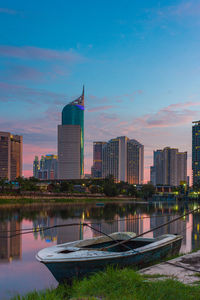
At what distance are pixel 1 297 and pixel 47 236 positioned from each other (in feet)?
53.3

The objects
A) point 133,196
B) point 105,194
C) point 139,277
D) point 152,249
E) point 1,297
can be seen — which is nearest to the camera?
point 139,277

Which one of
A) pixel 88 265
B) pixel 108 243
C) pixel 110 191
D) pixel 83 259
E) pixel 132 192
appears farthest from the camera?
pixel 132 192

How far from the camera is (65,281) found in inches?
451

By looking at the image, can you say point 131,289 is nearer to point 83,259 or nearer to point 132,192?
point 83,259

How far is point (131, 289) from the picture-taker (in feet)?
26.3

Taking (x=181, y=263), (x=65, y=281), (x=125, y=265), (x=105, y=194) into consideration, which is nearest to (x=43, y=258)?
(x=65, y=281)

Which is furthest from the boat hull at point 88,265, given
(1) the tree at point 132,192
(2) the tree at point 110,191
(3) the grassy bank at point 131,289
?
(1) the tree at point 132,192

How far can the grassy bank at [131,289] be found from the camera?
7406 mm

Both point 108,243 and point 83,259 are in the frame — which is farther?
point 108,243

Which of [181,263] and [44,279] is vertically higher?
[181,263]

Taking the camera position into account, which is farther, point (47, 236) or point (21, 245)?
point (47, 236)

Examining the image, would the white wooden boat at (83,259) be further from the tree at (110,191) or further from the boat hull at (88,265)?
the tree at (110,191)

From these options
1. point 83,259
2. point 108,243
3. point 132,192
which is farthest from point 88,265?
point 132,192

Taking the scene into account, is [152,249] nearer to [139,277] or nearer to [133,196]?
[139,277]
